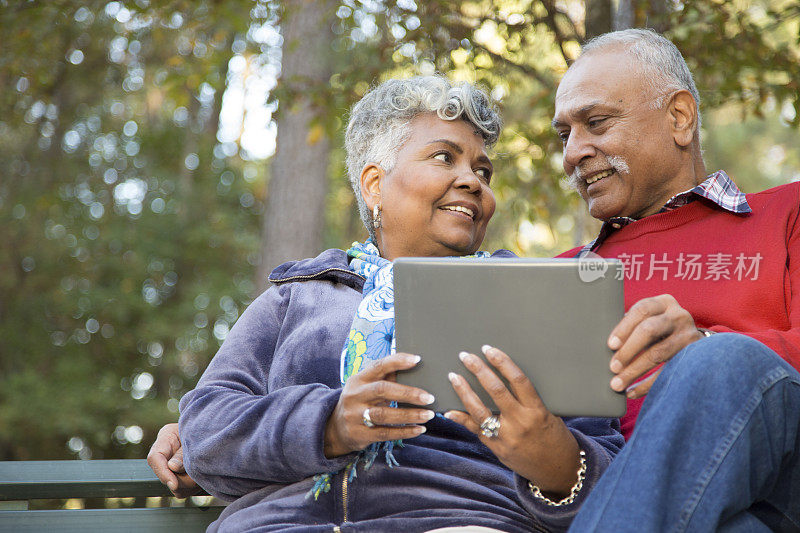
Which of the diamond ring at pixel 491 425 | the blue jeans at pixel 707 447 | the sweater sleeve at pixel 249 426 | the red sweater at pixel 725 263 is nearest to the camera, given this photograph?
the blue jeans at pixel 707 447

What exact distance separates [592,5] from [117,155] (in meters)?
8.97

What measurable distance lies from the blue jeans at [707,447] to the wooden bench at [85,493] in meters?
1.66

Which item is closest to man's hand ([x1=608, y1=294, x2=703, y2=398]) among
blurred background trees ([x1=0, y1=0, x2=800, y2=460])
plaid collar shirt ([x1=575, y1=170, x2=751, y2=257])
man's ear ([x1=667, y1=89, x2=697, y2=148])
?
plaid collar shirt ([x1=575, y1=170, x2=751, y2=257])

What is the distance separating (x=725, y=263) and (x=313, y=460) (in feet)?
4.57

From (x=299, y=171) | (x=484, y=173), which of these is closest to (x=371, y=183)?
(x=484, y=173)

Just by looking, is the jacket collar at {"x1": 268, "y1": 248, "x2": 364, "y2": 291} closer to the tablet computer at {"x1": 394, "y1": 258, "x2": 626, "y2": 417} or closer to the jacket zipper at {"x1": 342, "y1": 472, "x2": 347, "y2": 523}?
the jacket zipper at {"x1": 342, "y1": 472, "x2": 347, "y2": 523}

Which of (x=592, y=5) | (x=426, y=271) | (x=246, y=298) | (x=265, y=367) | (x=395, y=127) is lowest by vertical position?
(x=246, y=298)

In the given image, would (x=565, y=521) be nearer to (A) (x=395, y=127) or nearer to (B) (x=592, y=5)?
(A) (x=395, y=127)

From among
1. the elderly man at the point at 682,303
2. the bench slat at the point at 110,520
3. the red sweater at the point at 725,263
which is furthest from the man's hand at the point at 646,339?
the bench slat at the point at 110,520

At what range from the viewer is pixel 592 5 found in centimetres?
389

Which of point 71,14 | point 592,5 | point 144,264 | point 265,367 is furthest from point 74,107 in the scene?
point 265,367

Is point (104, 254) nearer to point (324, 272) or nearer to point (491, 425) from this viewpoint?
point (324, 272)

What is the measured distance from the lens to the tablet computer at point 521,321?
161cm

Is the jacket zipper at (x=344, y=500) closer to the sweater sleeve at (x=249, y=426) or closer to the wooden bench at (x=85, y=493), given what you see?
the sweater sleeve at (x=249, y=426)
